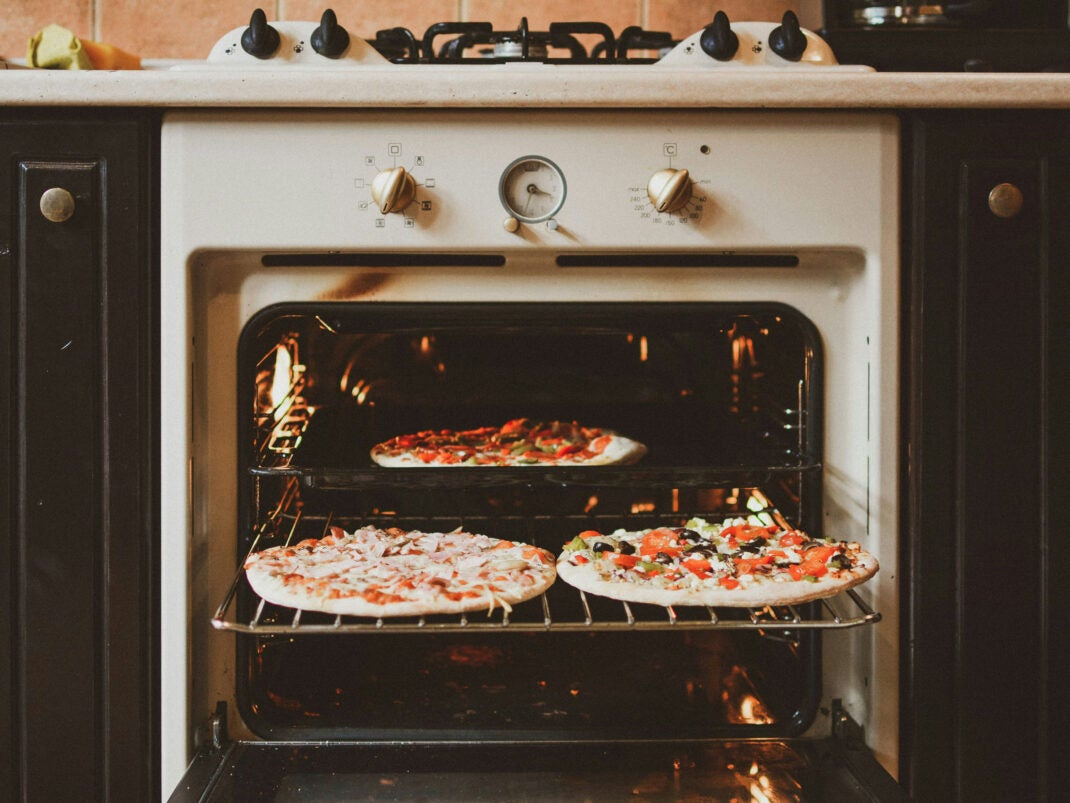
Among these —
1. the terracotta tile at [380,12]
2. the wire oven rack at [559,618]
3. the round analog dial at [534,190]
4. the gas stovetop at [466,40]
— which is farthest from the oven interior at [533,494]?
the terracotta tile at [380,12]

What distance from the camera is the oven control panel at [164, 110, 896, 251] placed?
105cm

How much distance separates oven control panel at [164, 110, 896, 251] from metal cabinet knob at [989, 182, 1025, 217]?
0.49ft

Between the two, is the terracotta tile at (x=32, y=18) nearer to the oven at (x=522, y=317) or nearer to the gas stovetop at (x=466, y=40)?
the gas stovetop at (x=466, y=40)

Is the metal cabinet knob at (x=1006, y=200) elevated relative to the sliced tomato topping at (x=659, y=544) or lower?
elevated

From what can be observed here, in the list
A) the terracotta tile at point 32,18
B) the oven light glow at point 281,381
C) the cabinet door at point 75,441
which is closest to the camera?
the cabinet door at point 75,441

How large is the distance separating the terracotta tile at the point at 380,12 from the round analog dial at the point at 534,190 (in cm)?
97

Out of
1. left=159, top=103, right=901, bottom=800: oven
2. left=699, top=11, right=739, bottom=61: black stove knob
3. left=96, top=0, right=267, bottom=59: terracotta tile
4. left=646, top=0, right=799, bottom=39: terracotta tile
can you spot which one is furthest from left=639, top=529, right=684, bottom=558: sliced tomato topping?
left=96, top=0, right=267, bottom=59: terracotta tile

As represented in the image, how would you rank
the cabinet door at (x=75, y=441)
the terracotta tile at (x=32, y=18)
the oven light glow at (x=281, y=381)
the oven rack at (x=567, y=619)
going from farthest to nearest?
the terracotta tile at (x=32, y=18), the oven light glow at (x=281, y=381), the cabinet door at (x=75, y=441), the oven rack at (x=567, y=619)

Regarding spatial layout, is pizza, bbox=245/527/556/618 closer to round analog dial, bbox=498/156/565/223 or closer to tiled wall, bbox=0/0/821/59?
round analog dial, bbox=498/156/565/223

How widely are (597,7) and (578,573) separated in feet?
4.49

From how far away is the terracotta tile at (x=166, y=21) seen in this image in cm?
185

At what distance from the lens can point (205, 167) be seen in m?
1.05

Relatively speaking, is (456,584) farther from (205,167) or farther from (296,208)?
(205,167)

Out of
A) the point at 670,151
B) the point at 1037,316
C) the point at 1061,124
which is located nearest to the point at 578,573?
the point at 670,151
